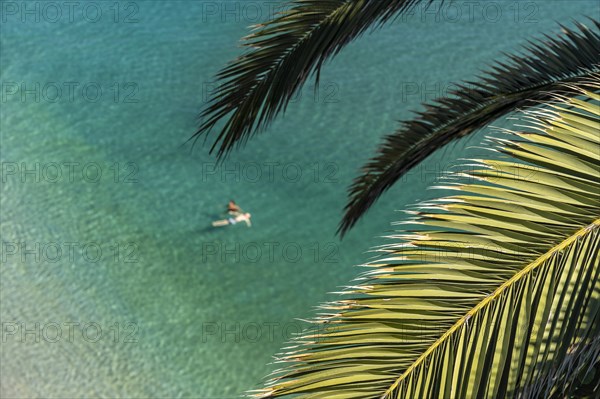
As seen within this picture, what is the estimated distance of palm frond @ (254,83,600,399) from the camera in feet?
5.36

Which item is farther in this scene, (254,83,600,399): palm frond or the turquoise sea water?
the turquoise sea water

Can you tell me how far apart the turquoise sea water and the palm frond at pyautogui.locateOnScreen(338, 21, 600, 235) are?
3358 millimetres

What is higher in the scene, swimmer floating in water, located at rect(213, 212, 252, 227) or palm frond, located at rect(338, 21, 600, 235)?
palm frond, located at rect(338, 21, 600, 235)

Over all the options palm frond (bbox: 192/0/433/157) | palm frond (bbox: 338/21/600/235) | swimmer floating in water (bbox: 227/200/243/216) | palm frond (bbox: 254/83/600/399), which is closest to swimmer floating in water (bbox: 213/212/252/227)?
swimmer floating in water (bbox: 227/200/243/216)

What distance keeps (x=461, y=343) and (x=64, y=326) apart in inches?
256

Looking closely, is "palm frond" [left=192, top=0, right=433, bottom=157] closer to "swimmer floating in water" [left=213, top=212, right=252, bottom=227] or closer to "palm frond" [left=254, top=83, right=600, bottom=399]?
"palm frond" [left=254, top=83, right=600, bottom=399]

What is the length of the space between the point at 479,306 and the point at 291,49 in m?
2.01

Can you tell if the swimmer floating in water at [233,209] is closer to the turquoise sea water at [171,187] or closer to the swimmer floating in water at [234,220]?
the swimmer floating in water at [234,220]

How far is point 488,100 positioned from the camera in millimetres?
3967

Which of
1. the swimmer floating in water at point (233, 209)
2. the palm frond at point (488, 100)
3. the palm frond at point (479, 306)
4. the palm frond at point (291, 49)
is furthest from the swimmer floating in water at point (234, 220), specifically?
the palm frond at point (479, 306)

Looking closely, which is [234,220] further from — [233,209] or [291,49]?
[291,49]

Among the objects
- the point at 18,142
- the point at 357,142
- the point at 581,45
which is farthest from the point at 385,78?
the point at 581,45

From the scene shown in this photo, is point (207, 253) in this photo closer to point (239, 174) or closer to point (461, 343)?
point (239, 174)

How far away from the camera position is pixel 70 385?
6824 mm
